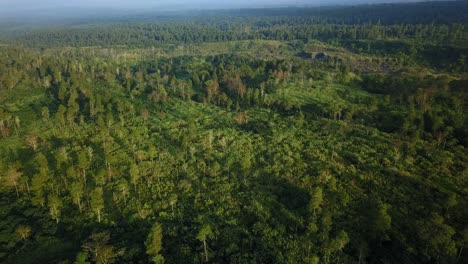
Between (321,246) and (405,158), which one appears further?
(405,158)

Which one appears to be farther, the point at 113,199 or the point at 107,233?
the point at 113,199

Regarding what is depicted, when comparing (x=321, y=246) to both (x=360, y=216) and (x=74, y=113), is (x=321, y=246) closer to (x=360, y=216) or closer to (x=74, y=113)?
(x=360, y=216)

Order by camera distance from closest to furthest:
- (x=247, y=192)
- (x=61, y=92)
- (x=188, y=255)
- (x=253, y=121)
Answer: (x=188, y=255)
(x=247, y=192)
(x=253, y=121)
(x=61, y=92)

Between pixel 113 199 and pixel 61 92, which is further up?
pixel 61 92

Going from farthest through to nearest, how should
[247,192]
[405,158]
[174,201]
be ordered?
[405,158], [247,192], [174,201]

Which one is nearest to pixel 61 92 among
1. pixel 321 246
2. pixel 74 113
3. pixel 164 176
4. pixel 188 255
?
pixel 74 113

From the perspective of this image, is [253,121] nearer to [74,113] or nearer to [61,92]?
[74,113]

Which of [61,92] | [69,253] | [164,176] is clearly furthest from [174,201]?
[61,92]

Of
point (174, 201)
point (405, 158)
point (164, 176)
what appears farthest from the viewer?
point (405, 158)

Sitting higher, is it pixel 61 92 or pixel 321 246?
pixel 61 92
